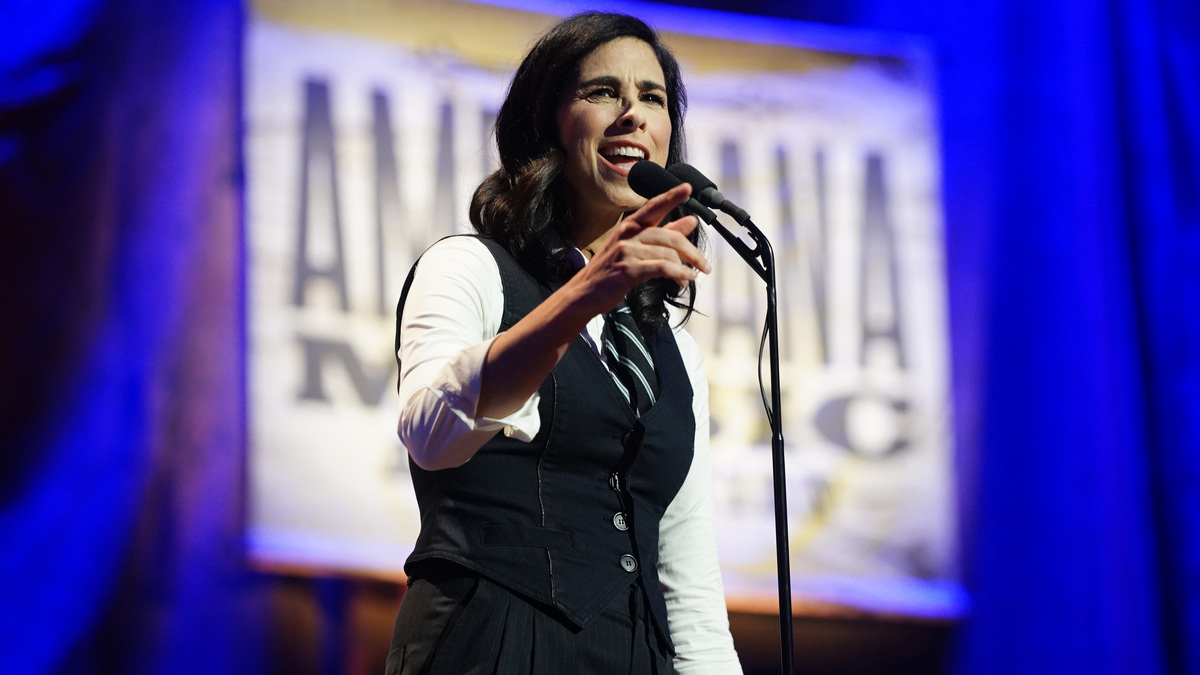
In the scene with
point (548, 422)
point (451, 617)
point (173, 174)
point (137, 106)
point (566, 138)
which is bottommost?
point (451, 617)

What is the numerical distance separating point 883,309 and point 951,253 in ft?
0.84

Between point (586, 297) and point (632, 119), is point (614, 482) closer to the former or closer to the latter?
point (586, 297)

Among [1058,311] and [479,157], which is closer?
[479,157]

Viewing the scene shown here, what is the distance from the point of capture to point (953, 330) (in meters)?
2.81

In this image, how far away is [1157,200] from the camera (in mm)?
Answer: 2889

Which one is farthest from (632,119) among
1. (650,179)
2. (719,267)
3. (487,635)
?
(719,267)

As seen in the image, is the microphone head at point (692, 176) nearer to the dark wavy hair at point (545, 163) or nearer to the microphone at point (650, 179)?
the microphone at point (650, 179)

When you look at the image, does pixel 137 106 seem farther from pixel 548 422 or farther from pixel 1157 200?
pixel 1157 200

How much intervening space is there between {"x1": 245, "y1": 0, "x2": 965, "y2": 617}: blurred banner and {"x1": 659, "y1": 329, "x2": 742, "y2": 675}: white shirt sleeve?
1037mm

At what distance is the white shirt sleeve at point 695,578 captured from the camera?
1.37 m

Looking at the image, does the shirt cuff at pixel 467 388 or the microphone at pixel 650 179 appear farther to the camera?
the microphone at pixel 650 179

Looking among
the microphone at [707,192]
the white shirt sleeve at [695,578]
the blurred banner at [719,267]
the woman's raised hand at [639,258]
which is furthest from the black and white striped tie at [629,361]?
the blurred banner at [719,267]

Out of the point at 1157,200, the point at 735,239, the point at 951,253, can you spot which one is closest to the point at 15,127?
the point at 735,239

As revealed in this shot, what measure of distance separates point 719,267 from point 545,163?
1.28 metres
